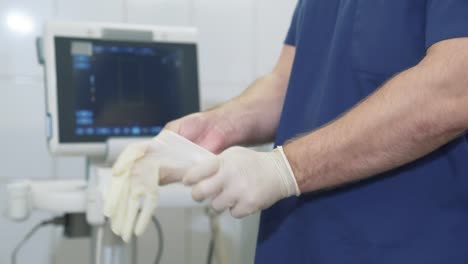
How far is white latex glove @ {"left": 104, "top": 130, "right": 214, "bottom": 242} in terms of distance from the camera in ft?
1.96

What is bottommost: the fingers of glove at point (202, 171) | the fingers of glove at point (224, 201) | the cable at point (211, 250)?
the cable at point (211, 250)

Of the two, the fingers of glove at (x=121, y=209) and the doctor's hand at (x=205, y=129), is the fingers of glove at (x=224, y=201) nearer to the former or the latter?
the fingers of glove at (x=121, y=209)

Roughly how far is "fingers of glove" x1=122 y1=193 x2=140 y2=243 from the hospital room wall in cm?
85

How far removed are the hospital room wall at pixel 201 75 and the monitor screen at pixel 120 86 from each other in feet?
1.22

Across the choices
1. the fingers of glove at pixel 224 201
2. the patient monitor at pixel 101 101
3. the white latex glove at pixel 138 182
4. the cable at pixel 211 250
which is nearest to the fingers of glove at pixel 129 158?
the white latex glove at pixel 138 182

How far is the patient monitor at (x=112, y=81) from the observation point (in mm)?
1017

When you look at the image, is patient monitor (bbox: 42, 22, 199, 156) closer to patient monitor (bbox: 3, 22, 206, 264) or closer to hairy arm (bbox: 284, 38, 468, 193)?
patient monitor (bbox: 3, 22, 206, 264)

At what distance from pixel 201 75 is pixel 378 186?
90 centimetres

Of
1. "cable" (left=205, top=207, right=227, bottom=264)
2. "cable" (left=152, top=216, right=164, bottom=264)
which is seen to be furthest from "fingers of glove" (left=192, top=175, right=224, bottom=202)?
"cable" (left=152, top=216, right=164, bottom=264)

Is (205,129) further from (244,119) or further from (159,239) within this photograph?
(159,239)

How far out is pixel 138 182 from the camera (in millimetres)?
605

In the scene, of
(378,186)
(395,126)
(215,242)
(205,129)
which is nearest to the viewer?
(395,126)

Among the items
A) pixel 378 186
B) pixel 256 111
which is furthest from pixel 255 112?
pixel 378 186

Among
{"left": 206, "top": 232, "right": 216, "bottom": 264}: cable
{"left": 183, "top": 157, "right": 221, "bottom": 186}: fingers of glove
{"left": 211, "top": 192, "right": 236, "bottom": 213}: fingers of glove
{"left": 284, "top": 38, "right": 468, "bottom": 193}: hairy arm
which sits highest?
{"left": 284, "top": 38, "right": 468, "bottom": 193}: hairy arm
